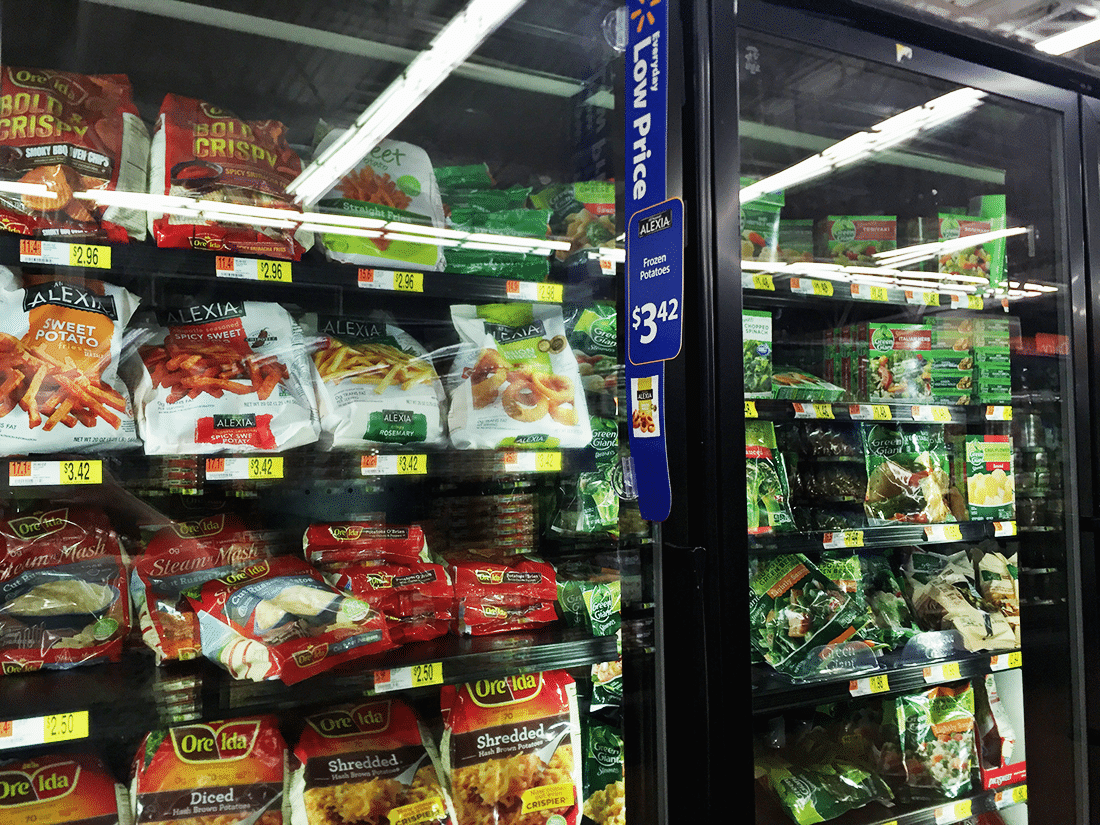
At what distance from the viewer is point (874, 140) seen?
2035mm

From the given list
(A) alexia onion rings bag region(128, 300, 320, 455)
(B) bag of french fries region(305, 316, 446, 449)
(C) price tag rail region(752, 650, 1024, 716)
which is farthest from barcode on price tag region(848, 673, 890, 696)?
(A) alexia onion rings bag region(128, 300, 320, 455)

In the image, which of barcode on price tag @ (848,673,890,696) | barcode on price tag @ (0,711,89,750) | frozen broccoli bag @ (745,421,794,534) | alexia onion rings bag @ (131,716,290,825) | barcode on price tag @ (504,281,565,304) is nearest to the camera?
barcode on price tag @ (0,711,89,750)

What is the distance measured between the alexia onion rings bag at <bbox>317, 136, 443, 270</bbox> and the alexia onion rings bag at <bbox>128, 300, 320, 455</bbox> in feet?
0.65

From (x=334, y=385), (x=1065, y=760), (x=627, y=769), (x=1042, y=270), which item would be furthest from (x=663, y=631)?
(x=1042, y=270)

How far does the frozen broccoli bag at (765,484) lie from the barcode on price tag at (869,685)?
39cm

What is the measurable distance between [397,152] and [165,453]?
0.78 meters

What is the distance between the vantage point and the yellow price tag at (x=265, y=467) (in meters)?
1.34

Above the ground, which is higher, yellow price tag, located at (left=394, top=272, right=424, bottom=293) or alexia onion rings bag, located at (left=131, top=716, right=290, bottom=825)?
yellow price tag, located at (left=394, top=272, right=424, bottom=293)

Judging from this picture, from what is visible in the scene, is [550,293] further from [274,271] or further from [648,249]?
[274,271]

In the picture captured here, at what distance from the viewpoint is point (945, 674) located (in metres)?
1.83

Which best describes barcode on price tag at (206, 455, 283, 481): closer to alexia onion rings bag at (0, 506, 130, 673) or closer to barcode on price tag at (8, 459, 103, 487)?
barcode on price tag at (8, 459, 103, 487)

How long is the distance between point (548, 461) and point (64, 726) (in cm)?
89

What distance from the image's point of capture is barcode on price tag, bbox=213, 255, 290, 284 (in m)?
1.33

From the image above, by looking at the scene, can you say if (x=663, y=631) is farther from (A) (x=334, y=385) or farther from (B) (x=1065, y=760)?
(B) (x=1065, y=760)
